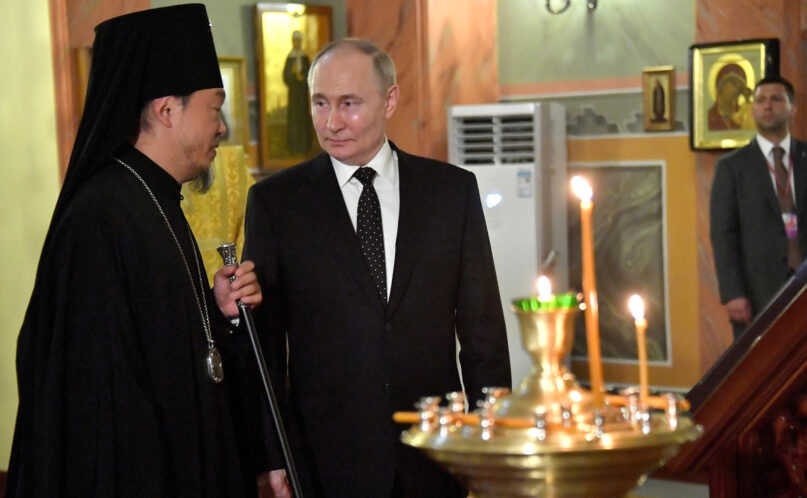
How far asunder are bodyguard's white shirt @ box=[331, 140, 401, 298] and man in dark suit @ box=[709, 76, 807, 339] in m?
4.02

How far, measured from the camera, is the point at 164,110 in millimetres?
2484

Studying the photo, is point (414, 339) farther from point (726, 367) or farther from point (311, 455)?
point (726, 367)

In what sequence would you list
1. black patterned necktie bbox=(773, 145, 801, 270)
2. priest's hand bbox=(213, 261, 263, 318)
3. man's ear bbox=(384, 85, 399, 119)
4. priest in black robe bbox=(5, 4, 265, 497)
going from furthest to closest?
1. black patterned necktie bbox=(773, 145, 801, 270)
2. man's ear bbox=(384, 85, 399, 119)
3. priest's hand bbox=(213, 261, 263, 318)
4. priest in black robe bbox=(5, 4, 265, 497)

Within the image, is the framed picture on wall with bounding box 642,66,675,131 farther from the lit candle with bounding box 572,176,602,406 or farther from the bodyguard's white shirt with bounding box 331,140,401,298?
the lit candle with bounding box 572,176,602,406

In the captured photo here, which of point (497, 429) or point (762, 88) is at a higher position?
point (762, 88)

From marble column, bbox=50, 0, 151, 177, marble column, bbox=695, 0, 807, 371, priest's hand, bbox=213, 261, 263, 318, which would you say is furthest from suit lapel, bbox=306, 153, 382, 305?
marble column, bbox=695, 0, 807, 371

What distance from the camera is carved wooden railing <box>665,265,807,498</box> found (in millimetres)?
2010

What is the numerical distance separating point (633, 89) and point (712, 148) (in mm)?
720

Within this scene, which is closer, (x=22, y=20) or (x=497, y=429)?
(x=497, y=429)

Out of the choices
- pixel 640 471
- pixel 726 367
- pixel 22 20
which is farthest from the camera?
pixel 22 20

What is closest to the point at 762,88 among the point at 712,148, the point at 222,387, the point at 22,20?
the point at 712,148

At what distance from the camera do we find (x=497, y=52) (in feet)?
27.1

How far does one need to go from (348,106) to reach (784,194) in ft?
14.4

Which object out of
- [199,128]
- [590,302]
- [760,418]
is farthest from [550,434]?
[199,128]
